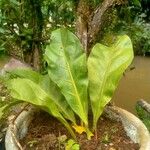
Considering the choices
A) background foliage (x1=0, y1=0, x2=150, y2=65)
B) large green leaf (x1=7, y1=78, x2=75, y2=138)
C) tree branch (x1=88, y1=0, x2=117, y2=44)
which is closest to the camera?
large green leaf (x1=7, y1=78, x2=75, y2=138)

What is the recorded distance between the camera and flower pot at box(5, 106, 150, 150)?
1119mm

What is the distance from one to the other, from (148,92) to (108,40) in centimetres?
172

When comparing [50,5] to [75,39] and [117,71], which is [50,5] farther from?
[117,71]

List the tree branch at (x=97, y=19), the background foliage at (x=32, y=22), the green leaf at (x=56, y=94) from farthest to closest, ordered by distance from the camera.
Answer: the background foliage at (x=32, y=22) < the tree branch at (x=97, y=19) < the green leaf at (x=56, y=94)

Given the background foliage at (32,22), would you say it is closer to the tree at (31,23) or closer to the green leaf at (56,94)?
the tree at (31,23)

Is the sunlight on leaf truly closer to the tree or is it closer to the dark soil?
the dark soil

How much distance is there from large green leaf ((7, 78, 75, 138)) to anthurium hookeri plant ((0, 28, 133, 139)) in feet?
0.14

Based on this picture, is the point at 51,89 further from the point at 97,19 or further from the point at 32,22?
the point at 32,22

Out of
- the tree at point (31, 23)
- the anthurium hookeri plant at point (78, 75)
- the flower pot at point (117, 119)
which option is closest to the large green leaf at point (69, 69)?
the anthurium hookeri plant at point (78, 75)

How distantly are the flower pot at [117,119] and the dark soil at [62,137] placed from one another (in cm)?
2

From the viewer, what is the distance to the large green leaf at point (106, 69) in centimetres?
120

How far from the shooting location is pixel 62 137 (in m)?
1.20

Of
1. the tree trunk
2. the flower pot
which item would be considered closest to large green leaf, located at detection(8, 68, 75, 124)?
the flower pot

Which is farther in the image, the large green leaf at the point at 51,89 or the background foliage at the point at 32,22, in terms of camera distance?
the background foliage at the point at 32,22
